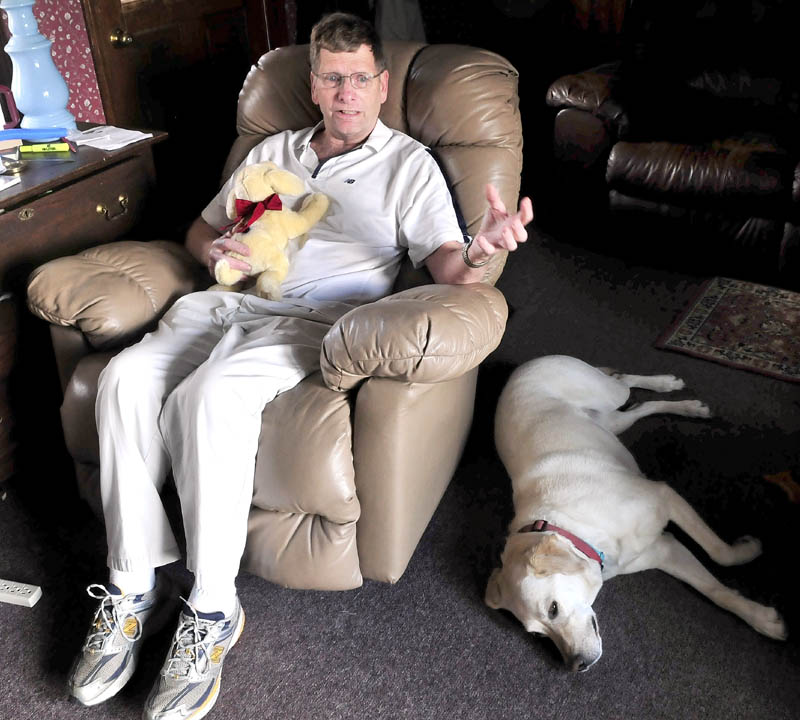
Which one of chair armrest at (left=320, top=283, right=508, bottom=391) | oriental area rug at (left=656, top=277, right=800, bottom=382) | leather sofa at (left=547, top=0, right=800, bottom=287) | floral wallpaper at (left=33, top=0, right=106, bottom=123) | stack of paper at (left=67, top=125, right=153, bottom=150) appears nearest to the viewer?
chair armrest at (left=320, top=283, right=508, bottom=391)

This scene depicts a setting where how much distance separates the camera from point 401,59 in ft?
6.48

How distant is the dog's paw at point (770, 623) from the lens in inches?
60.8

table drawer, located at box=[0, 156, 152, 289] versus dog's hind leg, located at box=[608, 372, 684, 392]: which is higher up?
table drawer, located at box=[0, 156, 152, 289]

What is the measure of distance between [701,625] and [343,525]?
0.74 m

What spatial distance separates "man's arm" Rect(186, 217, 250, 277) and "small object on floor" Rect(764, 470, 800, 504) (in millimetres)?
1324

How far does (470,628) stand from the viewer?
161 cm

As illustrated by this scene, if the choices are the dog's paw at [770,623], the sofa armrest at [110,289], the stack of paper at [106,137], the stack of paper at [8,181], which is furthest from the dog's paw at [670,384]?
the stack of paper at [8,181]

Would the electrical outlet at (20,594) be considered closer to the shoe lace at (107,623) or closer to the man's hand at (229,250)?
the shoe lace at (107,623)

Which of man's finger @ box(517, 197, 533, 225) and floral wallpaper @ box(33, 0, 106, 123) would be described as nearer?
man's finger @ box(517, 197, 533, 225)

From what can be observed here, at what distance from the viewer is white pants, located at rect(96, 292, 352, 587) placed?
1442 mm

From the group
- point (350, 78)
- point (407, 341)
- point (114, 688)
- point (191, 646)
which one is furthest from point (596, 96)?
point (114, 688)

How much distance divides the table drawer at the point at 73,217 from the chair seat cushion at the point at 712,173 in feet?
5.56

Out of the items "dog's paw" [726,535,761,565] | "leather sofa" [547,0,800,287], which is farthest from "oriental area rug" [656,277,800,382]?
"dog's paw" [726,535,761,565]

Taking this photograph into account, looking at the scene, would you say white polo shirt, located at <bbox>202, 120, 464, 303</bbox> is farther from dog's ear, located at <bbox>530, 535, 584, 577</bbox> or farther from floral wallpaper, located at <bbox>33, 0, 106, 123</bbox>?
floral wallpaper, located at <bbox>33, 0, 106, 123</bbox>
